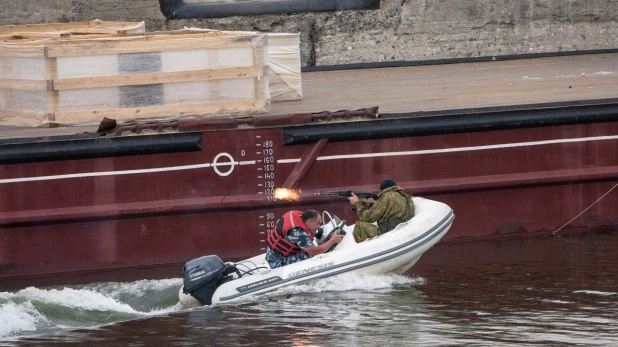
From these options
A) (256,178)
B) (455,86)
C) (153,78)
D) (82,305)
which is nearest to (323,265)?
(256,178)

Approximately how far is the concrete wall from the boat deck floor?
0.43 m

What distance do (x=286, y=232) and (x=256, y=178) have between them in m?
1.52

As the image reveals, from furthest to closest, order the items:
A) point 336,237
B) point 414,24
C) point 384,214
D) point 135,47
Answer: point 414,24
point 135,47
point 384,214
point 336,237

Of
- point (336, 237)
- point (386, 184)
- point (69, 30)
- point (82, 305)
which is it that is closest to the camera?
point (82, 305)

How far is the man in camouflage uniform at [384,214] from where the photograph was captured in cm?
1205

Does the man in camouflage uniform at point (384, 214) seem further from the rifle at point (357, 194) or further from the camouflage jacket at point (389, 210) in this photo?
the rifle at point (357, 194)

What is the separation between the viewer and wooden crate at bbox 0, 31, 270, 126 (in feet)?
43.2

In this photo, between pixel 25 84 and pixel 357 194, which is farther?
pixel 25 84

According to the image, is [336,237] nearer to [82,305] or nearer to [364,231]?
[364,231]

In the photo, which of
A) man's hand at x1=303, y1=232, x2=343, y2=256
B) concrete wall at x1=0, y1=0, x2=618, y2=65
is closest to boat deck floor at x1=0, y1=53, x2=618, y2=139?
concrete wall at x1=0, y1=0, x2=618, y2=65

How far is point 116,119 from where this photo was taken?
13.4 m

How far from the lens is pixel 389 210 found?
476 inches

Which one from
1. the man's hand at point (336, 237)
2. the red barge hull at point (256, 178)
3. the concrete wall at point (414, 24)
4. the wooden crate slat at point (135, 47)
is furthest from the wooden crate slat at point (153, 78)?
the concrete wall at point (414, 24)

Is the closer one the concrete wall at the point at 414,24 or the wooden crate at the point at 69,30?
the wooden crate at the point at 69,30
